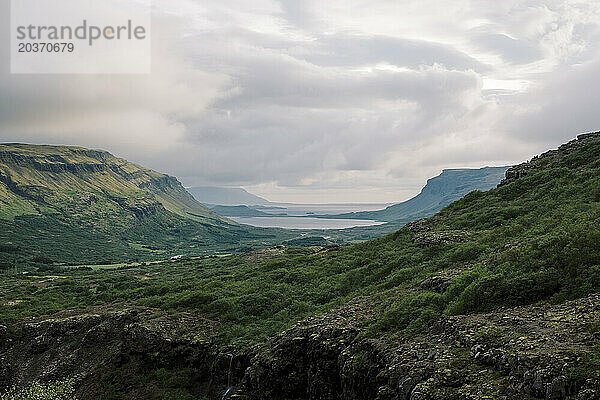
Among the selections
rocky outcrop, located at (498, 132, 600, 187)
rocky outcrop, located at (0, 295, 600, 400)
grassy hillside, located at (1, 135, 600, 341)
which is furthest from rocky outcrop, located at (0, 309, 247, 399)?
rocky outcrop, located at (498, 132, 600, 187)

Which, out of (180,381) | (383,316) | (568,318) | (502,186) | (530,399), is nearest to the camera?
(530,399)

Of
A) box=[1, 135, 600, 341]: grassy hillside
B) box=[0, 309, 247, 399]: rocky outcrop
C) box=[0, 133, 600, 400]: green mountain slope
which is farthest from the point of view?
box=[0, 309, 247, 399]: rocky outcrop

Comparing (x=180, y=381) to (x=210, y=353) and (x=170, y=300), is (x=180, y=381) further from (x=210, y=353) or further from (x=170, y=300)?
(x=170, y=300)

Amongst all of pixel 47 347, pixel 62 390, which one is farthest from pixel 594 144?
pixel 47 347

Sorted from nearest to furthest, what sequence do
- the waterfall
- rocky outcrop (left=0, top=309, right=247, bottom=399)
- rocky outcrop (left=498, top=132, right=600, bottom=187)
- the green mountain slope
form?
the green mountain slope, the waterfall, rocky outcrop (left=0, top=309, right=247, bottom=399), rocky outcrop (left=498, top=132, right=600, bottom=187)

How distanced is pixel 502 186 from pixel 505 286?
42.5 m

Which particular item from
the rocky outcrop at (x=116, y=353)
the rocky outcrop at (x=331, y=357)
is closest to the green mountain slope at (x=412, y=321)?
the rocky outcrop at (x=331, y=357)

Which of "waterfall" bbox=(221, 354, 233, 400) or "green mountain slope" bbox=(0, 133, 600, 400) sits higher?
"green mountain slope" bbox=(0, 133, 600, 400)

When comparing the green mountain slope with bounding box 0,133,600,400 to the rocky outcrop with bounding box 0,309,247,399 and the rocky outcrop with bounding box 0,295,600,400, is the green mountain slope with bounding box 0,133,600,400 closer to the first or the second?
the rocky outcrop with bounding box 0,295,600,400

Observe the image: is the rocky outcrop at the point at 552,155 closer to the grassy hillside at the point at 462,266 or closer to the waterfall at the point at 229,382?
the grassy hillside at the point at 462,266

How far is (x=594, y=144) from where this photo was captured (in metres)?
56.6


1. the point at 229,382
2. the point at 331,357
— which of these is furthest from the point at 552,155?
the point at 229,382

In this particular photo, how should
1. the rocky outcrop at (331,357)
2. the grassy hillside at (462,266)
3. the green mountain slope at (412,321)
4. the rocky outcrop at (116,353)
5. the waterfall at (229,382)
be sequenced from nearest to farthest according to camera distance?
the rocky outcrop at (331,357) → the green mountain slope at (412,321) → the grassy hillside at (462,266) → the waterfall at (229,382) → the rocky outcrop at (116,353)

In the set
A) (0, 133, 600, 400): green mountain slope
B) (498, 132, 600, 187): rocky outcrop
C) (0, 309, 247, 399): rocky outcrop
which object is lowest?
(0, 309, 247, 399): rocky outcrop
